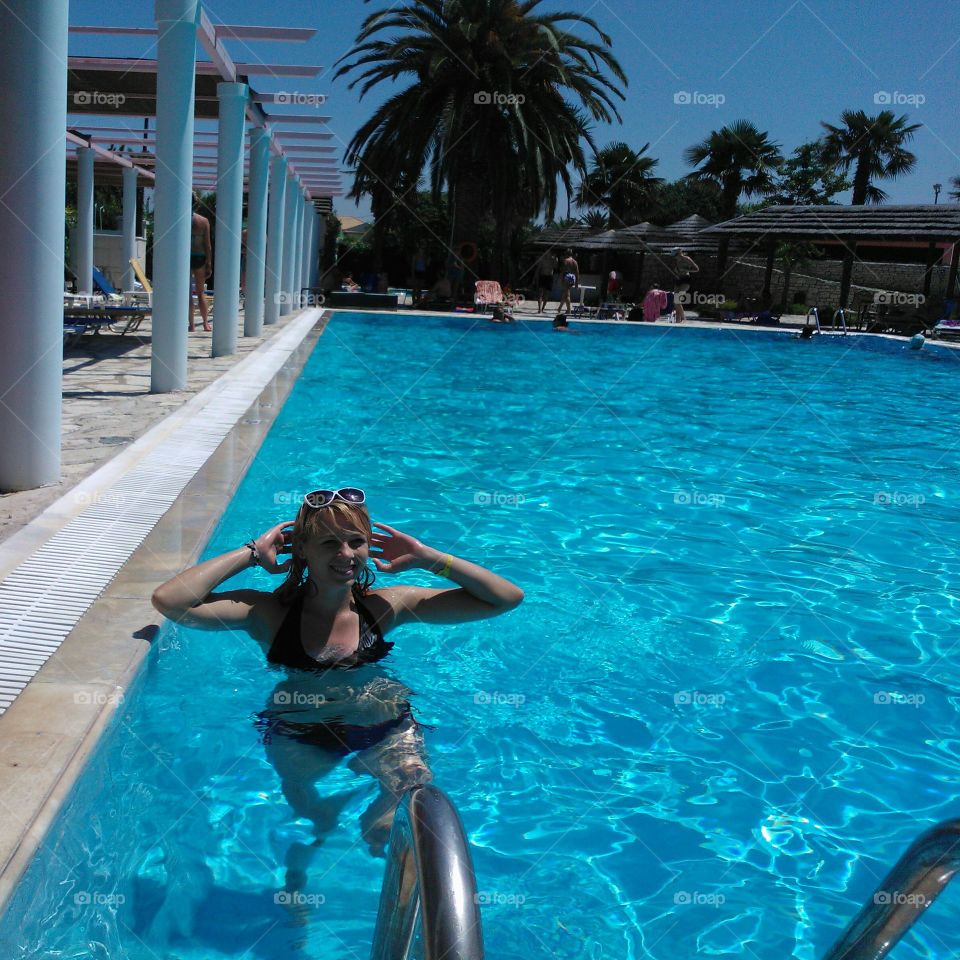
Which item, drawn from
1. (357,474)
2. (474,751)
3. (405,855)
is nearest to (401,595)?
(474,751)

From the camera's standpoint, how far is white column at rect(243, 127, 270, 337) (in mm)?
13352

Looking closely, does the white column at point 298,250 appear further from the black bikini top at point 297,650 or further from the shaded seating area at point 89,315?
the black bikini top at point 297,650

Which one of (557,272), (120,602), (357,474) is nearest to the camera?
(120,602)

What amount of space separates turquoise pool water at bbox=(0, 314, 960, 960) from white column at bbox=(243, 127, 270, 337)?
577 cm

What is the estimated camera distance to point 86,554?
3756 mm

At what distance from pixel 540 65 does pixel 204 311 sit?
1581cm

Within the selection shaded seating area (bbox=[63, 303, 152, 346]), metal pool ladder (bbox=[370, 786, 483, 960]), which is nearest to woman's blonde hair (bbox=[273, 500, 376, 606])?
metal pool ladder (bbox=[370, 786, 483, 960])

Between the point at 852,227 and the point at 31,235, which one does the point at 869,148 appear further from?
the point at 31,235

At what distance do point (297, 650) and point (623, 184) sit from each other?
47.6m

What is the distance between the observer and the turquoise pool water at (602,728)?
8.86 ft

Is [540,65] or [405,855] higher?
[540,65]

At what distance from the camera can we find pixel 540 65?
2612 cm

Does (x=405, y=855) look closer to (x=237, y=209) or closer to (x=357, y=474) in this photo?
(x=357, y=474)

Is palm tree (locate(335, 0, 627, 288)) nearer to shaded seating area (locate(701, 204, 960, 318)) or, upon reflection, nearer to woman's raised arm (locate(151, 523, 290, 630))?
shaded seating area (locate(701, 204, 960, 318))
